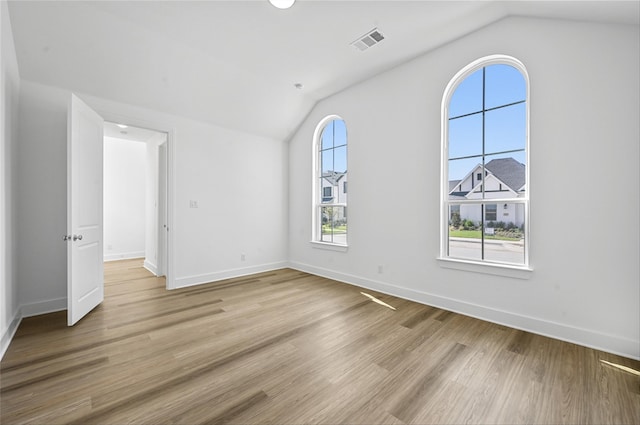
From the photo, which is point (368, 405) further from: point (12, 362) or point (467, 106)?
point (467, 106)

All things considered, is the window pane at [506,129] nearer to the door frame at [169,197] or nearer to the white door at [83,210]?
the door frame at [169,197]

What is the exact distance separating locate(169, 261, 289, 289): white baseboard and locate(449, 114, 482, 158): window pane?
368 centimetres

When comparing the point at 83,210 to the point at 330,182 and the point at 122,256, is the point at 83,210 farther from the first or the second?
the point at 122,256

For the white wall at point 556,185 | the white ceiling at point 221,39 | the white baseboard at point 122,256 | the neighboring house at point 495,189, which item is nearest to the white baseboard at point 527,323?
the white wall at point 556,185

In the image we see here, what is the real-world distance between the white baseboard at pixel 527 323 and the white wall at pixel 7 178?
3899mm

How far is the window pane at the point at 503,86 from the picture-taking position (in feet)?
9.27

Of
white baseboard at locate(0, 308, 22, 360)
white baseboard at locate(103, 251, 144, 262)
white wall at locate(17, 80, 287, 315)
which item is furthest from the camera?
white baseboard at locate(103, 251, 144, 262)

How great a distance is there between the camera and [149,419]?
1.50 metres

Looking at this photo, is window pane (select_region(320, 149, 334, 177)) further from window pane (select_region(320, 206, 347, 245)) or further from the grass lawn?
the grass lawn

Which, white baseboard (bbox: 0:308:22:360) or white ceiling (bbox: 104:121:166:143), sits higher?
white ceiling (bbox: 104:121:166:143)

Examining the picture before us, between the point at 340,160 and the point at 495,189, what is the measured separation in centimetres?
241

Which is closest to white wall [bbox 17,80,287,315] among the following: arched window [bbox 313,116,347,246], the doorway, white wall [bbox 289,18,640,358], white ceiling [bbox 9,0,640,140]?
white ceiling [bbox 9,0,640,140]

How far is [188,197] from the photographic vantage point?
13.8ft

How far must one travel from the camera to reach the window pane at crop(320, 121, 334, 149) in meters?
4.83
